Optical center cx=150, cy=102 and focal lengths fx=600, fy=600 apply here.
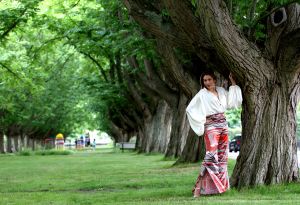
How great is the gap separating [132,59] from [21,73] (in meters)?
5.34

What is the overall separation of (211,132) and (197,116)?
13.7 inches

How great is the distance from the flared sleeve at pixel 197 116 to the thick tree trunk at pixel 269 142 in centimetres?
121

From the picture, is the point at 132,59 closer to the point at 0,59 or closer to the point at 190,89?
the point at 0,59

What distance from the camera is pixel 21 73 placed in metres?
28.5

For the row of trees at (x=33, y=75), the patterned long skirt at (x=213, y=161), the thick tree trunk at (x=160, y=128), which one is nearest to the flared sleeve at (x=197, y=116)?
the patterned long skirt at (x=213, y=161)

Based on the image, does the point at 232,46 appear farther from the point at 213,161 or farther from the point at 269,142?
the point at 213,161

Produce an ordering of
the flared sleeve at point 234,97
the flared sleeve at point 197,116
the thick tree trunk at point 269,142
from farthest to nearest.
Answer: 1. the thick tree trunk at point 269,142
2. the flared sleeve at point 234,97
3. the flared sleeve at point 197,116

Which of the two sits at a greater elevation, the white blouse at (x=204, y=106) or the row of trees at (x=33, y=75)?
the row of trees at (x=33, y=75)

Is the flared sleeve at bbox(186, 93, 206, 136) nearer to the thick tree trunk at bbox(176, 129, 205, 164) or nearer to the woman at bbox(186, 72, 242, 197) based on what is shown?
the woman at bbox(186, 72, 242, 197)

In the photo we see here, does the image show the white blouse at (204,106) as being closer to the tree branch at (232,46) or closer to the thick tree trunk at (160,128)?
the tree branch at (232,46)

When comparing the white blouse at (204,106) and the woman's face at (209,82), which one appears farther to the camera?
the woman's face at (209,82)

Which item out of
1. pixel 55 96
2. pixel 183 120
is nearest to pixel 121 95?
pixel 183 120

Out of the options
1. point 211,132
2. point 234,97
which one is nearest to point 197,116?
point 211,132

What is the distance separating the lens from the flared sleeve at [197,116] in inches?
381
